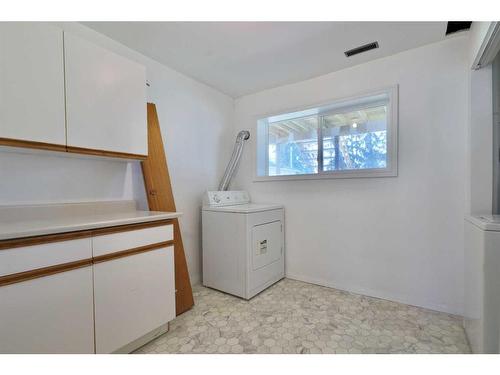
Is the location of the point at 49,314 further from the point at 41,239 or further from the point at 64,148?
the point at 64,148

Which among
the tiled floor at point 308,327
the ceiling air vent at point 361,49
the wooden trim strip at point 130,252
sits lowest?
the tiled floor at point 308,327

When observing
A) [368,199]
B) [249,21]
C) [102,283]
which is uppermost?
[249,21]

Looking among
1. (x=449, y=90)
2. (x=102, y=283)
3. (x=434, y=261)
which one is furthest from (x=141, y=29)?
(x=434, y=261)

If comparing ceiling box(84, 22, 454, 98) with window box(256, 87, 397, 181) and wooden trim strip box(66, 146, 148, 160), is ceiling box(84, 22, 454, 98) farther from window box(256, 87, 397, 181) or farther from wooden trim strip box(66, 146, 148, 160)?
wooden trim strip box(66, 146, 148, 160)

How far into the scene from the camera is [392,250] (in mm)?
2135

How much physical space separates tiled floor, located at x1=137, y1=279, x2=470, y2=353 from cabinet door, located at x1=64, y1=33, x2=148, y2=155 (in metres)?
1.43

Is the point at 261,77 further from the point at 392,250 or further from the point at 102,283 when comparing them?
the point at 102,283

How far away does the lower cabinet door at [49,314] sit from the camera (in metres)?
0.98

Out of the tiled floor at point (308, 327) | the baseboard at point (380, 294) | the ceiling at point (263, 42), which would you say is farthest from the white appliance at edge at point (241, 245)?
the ceiling at point (263, 42)

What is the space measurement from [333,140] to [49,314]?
2681mm

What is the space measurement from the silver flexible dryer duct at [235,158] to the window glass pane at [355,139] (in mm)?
977

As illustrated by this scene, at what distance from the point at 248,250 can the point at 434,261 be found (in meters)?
1.61

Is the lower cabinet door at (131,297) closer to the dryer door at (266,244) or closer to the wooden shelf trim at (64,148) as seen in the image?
the wooden shelf trim at (64,148)

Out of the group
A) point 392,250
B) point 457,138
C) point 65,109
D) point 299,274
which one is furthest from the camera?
point 299,274
